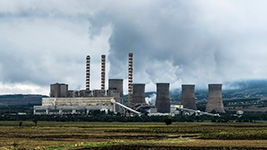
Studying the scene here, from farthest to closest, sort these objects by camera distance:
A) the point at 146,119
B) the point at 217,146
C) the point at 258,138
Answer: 1. the point at 146,119
2. the point at 258,138
3. the point at 217,146

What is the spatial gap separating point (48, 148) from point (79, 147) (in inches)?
151

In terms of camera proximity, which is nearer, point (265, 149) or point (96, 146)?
point (265, 149)

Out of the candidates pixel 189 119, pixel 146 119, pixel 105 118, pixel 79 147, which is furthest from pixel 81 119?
pixel 79 147

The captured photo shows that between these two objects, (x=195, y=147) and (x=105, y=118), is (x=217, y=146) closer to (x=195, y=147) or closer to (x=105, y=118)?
(x=195, y=147)

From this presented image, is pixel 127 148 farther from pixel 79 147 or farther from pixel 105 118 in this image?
pixel 105 118

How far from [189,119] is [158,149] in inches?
5060

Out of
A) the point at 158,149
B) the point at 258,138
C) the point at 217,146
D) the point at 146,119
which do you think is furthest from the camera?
the point at 146,119

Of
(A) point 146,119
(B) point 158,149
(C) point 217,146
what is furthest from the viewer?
(A) point 146,119

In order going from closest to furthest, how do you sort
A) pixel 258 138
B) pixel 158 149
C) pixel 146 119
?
1. pixel 158 149
2. pixel 258 138
3. pixel 146 119

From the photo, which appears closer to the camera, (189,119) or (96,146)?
(96,146)

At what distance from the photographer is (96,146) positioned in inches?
2635

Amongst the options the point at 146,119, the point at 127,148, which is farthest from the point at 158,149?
the point at 146,119

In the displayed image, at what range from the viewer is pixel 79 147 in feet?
215

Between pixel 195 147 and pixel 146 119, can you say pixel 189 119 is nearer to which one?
pixel 146 119
